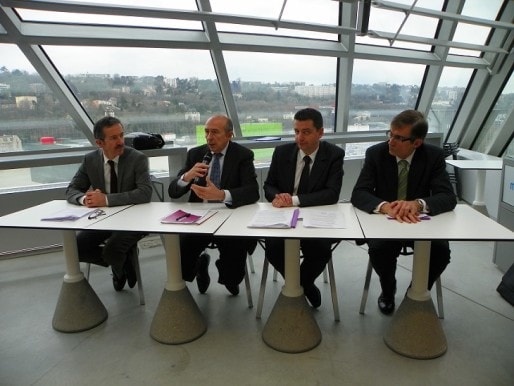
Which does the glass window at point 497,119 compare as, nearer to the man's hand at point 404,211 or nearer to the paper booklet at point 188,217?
the man's hand at point 404,211

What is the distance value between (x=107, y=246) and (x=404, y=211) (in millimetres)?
1933

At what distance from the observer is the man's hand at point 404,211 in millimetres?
2016

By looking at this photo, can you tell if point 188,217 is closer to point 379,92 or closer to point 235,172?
point 235,172

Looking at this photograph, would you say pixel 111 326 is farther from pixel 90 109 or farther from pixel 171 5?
pixel 171 5

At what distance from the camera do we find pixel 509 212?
9.85 ft

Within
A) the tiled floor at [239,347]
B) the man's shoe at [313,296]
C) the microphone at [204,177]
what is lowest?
the tiled floor at [239,347]

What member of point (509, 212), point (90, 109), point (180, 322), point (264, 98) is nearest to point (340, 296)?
point (180, 322)

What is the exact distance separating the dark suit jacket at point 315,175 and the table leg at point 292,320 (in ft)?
1.33

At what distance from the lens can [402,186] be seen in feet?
7.92

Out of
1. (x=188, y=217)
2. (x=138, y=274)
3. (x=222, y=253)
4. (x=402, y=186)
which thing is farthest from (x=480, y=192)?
(x=138, y=274)

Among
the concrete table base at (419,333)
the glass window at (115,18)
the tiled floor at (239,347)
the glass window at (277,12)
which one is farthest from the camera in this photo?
the glass window at (277,12)

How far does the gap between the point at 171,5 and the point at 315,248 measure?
293 cm

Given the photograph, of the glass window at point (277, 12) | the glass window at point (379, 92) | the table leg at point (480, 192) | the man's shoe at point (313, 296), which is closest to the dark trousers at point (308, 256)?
the man's shoe at point (313, 296)

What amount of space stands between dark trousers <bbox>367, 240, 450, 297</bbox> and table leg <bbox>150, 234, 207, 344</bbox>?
1191mm
